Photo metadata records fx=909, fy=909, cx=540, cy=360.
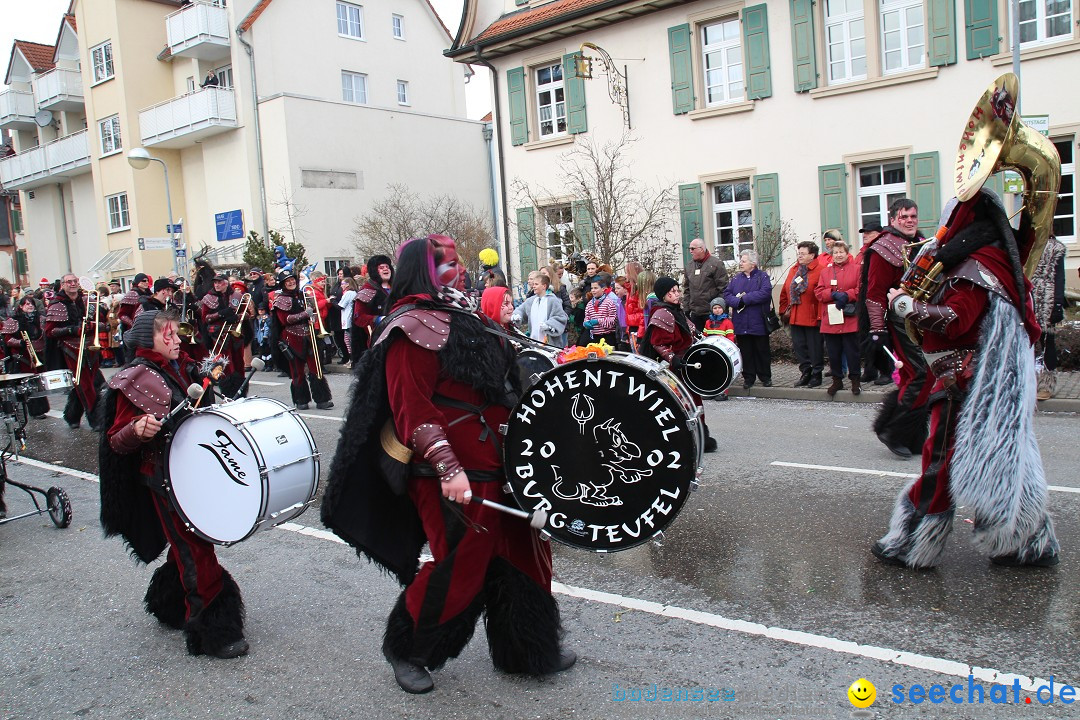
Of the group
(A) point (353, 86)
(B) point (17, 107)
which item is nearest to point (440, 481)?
(A) point (353, 86)

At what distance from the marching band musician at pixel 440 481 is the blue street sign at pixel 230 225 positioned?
1076 inches

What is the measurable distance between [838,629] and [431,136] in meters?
30.3

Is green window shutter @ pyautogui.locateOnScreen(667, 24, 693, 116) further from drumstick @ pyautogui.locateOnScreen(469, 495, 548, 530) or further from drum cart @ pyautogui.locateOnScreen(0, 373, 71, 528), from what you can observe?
drumstick @ pyautogui.locateOnScreen(469, 495, 548, 530)

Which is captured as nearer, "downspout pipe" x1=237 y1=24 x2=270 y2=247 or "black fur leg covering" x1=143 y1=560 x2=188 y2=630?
"black fur leg covering" x1=143 y1=560 x2=188 y2=630

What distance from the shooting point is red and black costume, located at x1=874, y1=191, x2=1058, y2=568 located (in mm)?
4309

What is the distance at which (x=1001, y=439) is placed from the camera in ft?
14.1

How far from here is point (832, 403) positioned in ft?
34.3

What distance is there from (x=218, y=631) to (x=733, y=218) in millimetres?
16383

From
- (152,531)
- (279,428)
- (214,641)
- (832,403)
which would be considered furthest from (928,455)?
(832,403)

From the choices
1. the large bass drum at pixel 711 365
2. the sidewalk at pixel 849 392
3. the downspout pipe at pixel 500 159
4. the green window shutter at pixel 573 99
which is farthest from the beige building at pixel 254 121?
the large bass drum at pixel 711 365

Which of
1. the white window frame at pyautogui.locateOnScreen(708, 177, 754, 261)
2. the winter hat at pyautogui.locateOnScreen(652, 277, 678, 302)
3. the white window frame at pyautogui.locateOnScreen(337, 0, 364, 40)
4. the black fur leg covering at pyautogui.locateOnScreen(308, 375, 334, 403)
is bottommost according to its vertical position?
the black fur leg covering at pyautogui.locateOnScreen(308, 375, 334, 403)

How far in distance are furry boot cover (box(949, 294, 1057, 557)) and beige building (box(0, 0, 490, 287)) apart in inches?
998

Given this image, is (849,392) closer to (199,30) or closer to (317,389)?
(317,389)

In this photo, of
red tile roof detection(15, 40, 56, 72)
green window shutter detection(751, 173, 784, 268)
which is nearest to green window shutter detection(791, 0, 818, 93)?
green window shutter detection(751, 173, 784, 268)
